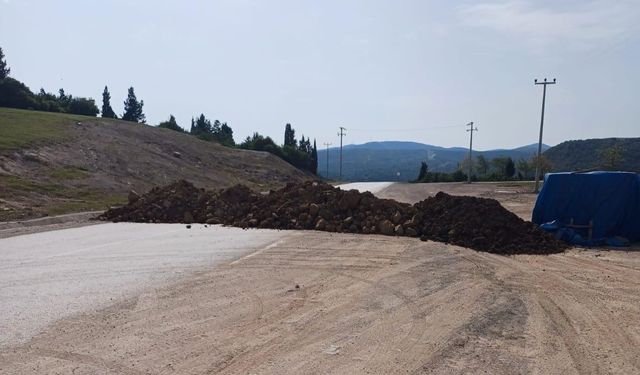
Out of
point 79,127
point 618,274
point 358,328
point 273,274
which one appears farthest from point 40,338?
→ point 79,127

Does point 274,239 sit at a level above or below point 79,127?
below

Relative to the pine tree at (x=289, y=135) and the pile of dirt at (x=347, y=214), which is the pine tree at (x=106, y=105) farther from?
the pile of dirt at (x=347, y=214)

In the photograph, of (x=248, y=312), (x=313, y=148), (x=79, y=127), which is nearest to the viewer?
(x=248, y=312)

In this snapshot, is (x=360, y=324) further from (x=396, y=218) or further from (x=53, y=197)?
(x=53, y=197)

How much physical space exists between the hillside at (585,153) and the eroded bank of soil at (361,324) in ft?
272

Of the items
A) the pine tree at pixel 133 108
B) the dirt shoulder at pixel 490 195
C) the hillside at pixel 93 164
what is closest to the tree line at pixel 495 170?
the dirt shoulder at pixel 490 195

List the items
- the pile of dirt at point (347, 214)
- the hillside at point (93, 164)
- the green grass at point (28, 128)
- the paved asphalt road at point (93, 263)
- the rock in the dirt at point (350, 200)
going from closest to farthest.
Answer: the paved asphalt road at point (93, 263)
the pile of dirt at point (347, 214)
the rock in the dirt at point (350, 200)
the hillside at point (93, 164)
the green grass at point (28, 128)

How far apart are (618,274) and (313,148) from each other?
298 ft

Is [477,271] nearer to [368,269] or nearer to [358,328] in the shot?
[368,269]

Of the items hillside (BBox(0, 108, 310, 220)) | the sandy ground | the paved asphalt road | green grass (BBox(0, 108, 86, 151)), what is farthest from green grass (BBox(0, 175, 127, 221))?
the sandy ground

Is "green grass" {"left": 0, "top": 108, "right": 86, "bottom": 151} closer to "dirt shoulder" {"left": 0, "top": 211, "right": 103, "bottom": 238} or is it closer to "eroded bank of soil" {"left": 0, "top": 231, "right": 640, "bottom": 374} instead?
"dirt shoulder" {"left": 0, "top": 211, "right": 103, "bottom": 238}

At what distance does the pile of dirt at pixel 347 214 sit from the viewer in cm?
1355

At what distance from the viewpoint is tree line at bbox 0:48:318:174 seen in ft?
200

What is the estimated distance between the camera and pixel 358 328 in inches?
255
